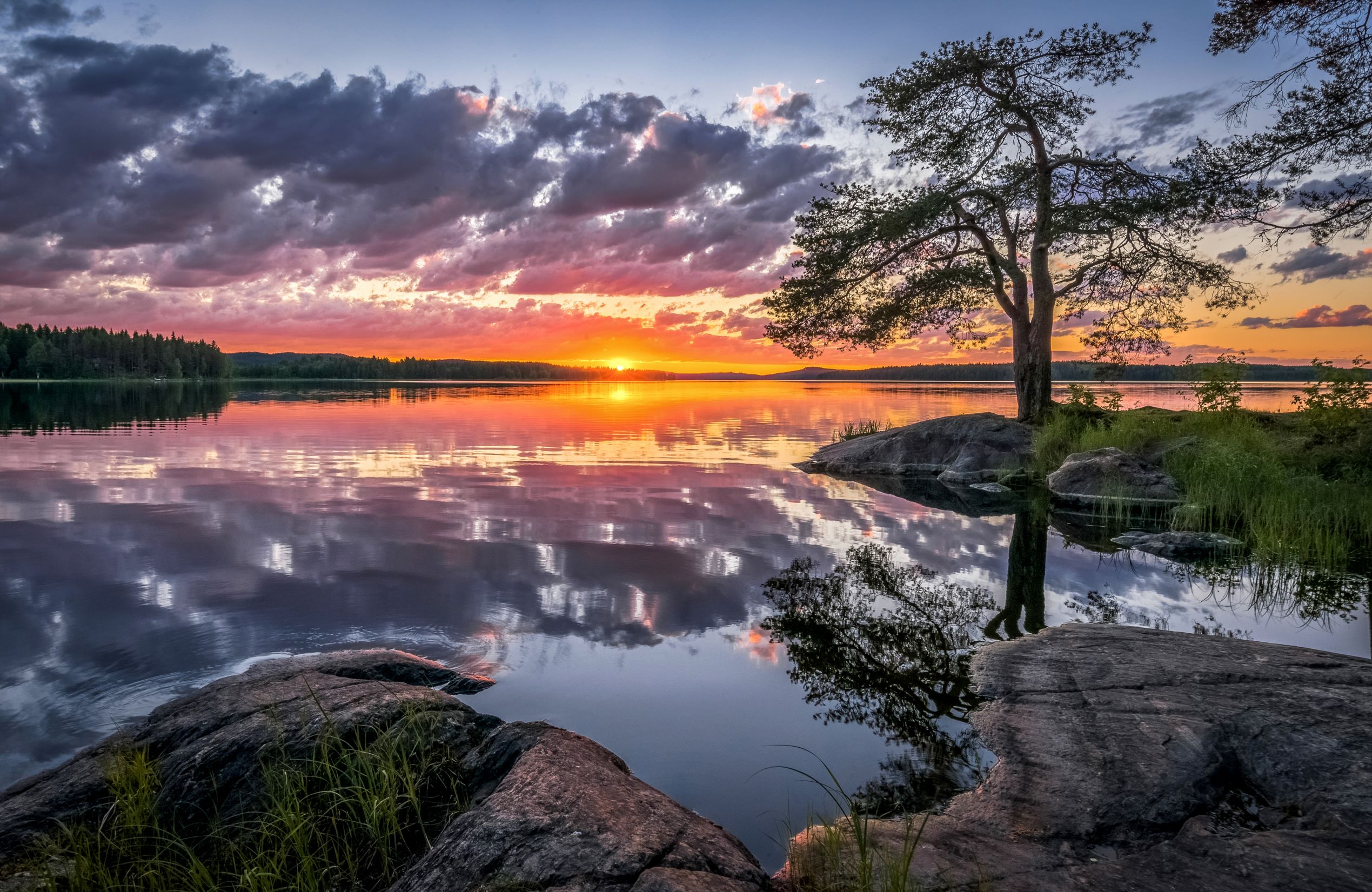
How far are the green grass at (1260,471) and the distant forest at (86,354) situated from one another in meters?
165

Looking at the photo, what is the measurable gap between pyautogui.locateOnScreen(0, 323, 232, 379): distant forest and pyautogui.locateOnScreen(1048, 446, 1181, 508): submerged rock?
6505 inches

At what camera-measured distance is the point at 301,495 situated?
593 inches

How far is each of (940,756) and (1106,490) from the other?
12058 millimetres

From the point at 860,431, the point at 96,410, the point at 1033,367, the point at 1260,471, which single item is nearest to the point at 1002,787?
the point at 1260,471

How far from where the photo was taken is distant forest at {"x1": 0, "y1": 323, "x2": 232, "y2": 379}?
130250 mm

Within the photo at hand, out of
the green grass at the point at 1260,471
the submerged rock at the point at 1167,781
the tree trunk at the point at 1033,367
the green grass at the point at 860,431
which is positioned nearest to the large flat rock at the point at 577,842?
the submerged rock at the point at 1167,781

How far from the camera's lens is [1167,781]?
13.3 ft

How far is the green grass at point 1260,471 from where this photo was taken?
10242 millimetres

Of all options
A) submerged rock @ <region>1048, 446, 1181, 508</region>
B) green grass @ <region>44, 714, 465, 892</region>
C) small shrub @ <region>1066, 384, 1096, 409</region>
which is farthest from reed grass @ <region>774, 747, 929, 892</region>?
small shrub @ <region>1066, 384, 1096, 409</region>

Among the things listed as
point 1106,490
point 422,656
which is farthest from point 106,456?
point 1106,490

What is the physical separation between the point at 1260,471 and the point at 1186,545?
3.27m

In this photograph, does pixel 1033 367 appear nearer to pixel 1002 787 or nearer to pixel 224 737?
pixel 1002 787

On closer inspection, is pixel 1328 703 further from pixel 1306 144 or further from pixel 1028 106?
pixel 1028 106

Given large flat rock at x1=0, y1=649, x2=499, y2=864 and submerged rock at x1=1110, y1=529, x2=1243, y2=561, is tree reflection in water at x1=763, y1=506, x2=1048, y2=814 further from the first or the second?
large flat rock at x1=0, y1=649, x2=499, y2=864
